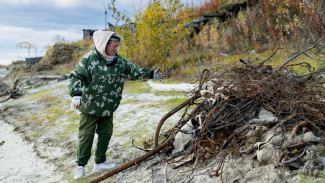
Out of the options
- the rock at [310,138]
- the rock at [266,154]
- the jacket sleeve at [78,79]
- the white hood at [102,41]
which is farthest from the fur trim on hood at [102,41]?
the rock at [310,138]

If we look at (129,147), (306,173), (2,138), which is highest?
(306,173)

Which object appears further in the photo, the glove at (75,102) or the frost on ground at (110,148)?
the glove at (75,102)

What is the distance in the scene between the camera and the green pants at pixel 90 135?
3723mm

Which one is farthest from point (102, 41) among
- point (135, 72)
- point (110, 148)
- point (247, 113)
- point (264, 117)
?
point (264, 117)

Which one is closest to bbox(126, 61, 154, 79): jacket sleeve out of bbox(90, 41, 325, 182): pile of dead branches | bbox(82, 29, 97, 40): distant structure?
bbox(90, 41, 325, 182): pile of dead branches

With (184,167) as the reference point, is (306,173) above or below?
above

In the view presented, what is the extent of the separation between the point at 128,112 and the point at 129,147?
2185 mm

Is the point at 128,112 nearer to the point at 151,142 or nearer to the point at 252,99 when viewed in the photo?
the point at 151,142

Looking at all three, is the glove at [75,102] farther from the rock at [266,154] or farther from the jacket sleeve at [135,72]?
the rock at [266,154]

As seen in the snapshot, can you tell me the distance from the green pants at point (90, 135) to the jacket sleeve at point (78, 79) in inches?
16.6

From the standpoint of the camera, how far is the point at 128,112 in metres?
6.45

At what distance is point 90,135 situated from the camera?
3734 millimetres

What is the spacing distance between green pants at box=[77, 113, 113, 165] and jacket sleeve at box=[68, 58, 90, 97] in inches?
16.6

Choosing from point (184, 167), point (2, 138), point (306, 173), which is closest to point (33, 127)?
point (2, 138)
